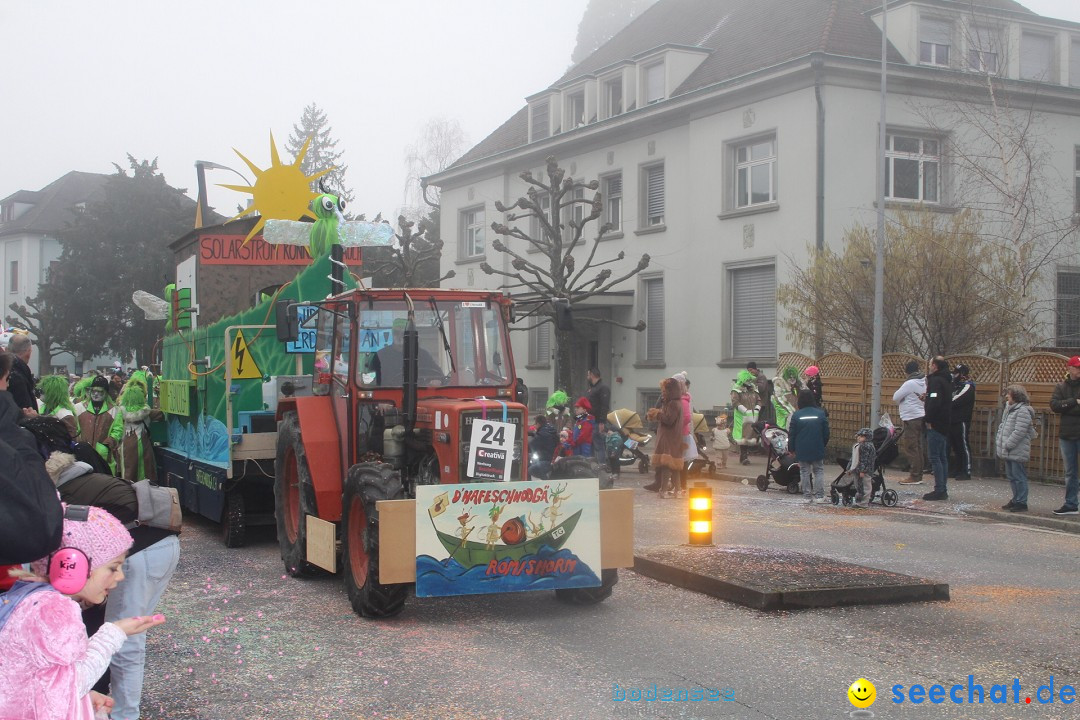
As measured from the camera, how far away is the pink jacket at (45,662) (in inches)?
129

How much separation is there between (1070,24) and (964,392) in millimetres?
17040

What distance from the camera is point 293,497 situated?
1068 centimetres

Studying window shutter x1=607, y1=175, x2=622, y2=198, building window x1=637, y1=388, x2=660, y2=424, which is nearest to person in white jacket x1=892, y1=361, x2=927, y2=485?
building window x1=637, y1=388, x2=660, y2=424

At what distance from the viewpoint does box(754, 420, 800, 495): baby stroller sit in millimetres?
17297

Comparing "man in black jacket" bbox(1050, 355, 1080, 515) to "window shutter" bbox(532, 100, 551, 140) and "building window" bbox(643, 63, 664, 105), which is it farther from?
"window shutter" bbox(532, 100, 551, 140)

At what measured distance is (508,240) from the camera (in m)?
38.1

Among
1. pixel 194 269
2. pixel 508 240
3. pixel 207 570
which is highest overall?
pixel 508 240

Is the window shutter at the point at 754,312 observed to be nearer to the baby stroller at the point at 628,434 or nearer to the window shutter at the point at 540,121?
the baby stroller at the point at 628,434

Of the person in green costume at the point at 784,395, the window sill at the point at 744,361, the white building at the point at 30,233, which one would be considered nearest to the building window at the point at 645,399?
the window sill at the point at 744,361

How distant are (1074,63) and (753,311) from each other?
1167 centimetres

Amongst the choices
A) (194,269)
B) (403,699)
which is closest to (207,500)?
(194,269)

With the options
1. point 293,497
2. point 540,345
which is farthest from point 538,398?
point 293,497

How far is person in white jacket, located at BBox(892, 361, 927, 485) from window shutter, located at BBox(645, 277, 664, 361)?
13.6 meters

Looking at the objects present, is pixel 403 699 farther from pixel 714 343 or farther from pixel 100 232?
pixel 100 232
